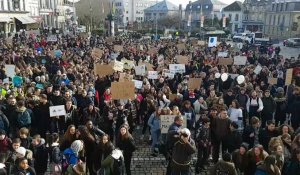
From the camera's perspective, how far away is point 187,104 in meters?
9.88

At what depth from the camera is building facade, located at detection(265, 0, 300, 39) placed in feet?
214

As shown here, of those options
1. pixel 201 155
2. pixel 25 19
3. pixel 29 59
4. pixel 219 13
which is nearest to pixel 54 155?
pixel 201 155

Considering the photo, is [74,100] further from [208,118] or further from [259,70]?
[259,70]

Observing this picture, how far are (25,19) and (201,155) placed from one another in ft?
159

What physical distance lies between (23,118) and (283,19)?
67863mm

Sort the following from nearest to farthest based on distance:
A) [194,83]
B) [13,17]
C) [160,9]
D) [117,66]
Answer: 1. [194,83]
2. [117,66]
3. [13,17]
4. [160,9]

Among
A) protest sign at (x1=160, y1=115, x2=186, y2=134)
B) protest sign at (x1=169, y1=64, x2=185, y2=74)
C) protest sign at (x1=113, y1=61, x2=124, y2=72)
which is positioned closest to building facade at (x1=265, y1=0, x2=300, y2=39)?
protest sign at (x1=169, y1=64, x2=185, y2=74)

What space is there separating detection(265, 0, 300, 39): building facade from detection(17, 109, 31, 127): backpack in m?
62.4

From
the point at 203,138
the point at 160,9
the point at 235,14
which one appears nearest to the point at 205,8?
the point at 235,14

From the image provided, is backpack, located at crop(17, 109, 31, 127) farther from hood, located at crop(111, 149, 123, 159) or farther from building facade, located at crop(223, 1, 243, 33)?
building facade, located at crop(223, 1, 243, 33)

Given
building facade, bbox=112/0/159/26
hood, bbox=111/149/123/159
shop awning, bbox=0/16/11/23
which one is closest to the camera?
hood, bbox=111/149/123/159

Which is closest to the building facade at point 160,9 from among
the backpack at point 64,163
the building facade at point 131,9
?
the building facade at point 131,9

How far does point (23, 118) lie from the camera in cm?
930

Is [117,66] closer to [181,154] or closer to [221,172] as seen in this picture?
[181,154]
